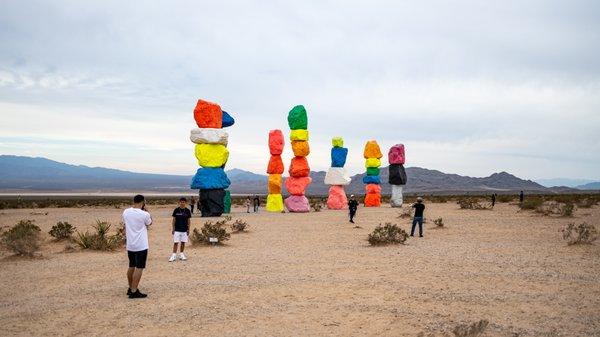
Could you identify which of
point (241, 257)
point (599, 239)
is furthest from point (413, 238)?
point (241, 257)

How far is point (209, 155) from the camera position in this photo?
Answer: 990 inches

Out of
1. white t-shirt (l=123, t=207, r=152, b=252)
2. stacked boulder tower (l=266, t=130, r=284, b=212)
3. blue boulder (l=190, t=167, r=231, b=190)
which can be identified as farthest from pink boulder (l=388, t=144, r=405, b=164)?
white t-shirt (l=123, t=207, r=152, b=252)

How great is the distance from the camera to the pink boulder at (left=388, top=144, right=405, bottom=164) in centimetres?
3625

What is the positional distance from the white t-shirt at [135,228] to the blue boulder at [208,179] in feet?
56.4

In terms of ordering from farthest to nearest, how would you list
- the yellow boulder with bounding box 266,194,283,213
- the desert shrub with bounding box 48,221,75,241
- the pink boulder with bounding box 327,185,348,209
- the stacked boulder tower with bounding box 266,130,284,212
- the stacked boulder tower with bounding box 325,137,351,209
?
the pink boulder with bounding box 327,185,348,209, the stacked boulder tower with bounding box 325,137,351,209, the yellow boulder with bounding box 266,194,283,213, the stacked boulder tower with bounding box 266,130,284,212, the desert shrub with bounding box 48,221,75,241

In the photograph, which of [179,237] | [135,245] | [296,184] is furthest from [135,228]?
[296,184]

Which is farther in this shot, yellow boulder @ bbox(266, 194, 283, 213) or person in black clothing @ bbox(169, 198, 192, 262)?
yellow boulder @ bbox(266, 194, 283, 213)

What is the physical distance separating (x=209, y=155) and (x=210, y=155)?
5 cm

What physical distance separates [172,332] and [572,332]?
5147mm

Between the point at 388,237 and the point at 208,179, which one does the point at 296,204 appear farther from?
the point at 388,237

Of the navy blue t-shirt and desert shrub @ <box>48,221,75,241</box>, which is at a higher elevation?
the navy blue t-shirt

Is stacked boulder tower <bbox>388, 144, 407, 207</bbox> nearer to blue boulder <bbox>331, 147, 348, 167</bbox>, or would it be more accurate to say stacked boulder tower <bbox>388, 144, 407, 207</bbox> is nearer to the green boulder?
blue boulder <bbox>331, 147, 348, 167</bbox>

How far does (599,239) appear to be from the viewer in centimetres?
1423

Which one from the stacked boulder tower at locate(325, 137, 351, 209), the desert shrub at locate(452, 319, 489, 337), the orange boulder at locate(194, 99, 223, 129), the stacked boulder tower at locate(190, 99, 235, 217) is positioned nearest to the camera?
the desert shrub at locate(452, 319, 489, 337)
